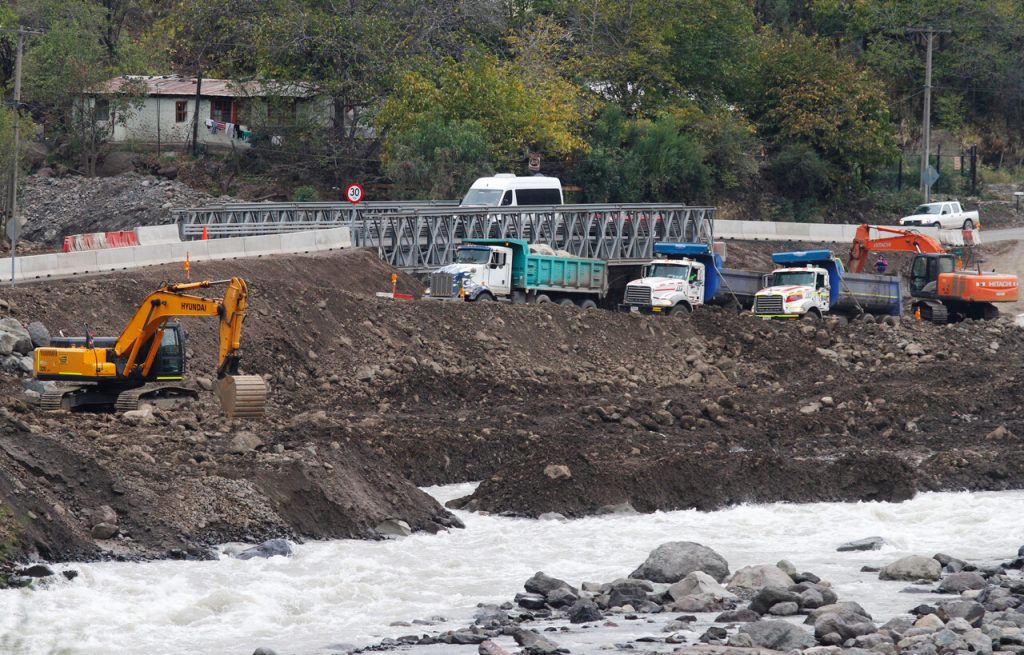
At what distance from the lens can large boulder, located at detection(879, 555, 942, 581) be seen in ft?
70.2

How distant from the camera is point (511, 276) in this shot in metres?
44.1

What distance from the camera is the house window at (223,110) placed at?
69625 millimetres

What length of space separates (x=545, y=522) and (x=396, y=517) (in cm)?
247

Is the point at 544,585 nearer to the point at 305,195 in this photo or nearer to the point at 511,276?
the point at 511,276

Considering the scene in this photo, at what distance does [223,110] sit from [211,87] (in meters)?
1.21

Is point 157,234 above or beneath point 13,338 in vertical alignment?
above

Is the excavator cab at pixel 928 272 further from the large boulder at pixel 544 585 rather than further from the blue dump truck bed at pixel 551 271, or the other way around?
the large boulder at pixel 544 585

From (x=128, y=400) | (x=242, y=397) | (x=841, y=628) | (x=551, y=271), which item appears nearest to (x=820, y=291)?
(x=551, y=271)

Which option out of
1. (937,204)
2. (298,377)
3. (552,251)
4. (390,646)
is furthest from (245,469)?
(937,204)

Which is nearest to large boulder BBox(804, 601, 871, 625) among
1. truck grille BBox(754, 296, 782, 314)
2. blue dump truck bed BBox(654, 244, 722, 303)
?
truck grille BBox(754, 296, 782, 314)

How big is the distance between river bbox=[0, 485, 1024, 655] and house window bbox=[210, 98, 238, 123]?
4490 cm

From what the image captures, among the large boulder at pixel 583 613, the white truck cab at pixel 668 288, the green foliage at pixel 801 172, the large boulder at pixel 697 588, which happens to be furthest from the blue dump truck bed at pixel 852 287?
the large boulder at pixel 583 613

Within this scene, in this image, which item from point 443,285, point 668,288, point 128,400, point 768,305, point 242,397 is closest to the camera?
point 242,397

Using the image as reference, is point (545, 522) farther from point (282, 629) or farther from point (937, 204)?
point (937, 204)
